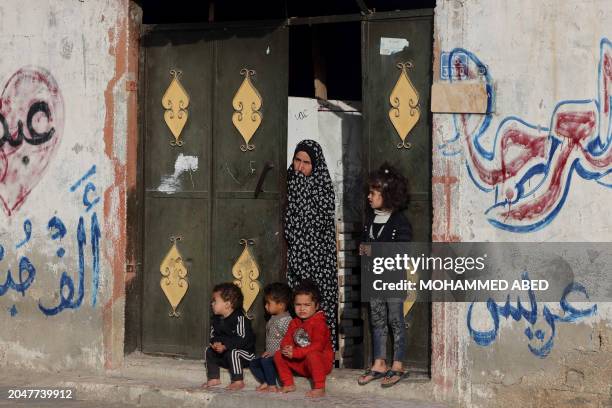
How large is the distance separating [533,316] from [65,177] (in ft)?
12.5

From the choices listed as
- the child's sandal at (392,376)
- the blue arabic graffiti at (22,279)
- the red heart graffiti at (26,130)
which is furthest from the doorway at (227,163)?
the blue arabic graffiti at (22,279)

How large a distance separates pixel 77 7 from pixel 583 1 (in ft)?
12.8

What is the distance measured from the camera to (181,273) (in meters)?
8.62

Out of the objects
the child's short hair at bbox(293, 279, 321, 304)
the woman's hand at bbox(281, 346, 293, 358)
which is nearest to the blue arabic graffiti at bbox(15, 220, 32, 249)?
the child's short hair at bbox(293, 279, 321, 304)

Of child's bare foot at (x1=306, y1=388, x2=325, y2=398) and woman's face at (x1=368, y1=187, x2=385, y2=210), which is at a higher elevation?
woman's face at (x1=368, y1=187, x2=385, y2=210)

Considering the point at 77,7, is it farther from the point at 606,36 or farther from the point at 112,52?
the point at 606,36

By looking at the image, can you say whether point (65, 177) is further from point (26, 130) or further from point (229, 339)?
point (229, 339)

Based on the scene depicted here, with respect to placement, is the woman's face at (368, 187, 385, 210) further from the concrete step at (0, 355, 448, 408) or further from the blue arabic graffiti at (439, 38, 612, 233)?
the concrete step at (0, 355, 448, 408)

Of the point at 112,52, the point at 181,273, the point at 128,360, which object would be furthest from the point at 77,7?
the point at 128,360

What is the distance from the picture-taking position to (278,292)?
810 cm

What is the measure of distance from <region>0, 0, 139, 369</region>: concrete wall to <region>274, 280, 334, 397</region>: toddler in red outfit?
4.87 ft

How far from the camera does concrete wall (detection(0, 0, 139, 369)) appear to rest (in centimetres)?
855

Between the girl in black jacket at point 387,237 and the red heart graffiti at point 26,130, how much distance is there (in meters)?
2.68

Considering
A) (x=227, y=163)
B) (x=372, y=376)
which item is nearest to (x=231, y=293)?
(x=227, y=163)
